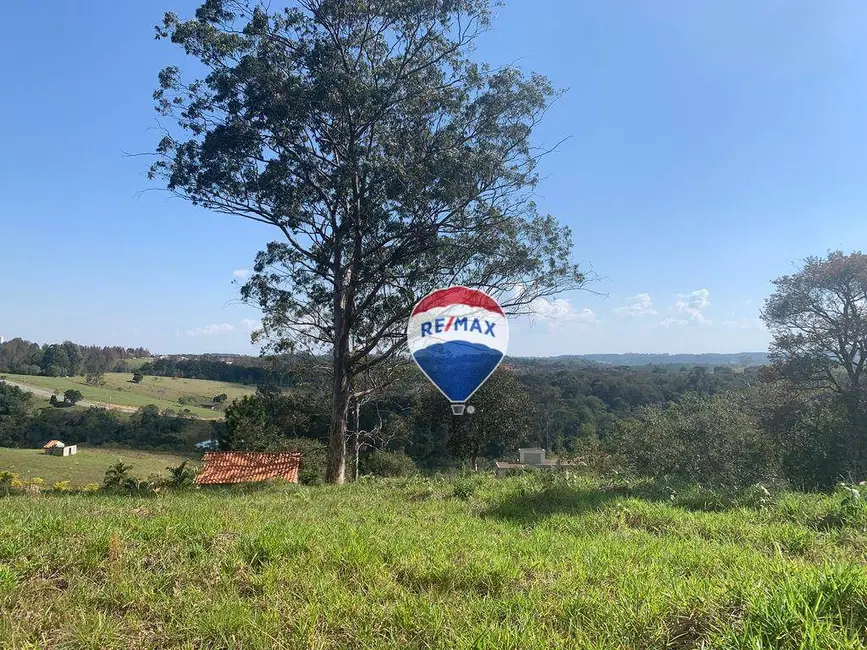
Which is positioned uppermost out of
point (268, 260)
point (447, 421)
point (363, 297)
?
point (268, 260)

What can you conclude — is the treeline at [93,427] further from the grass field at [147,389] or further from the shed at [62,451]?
the shed at [62,451]

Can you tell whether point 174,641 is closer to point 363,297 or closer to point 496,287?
point 496,287

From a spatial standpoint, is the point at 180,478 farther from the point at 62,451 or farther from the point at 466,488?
the point at 62,451

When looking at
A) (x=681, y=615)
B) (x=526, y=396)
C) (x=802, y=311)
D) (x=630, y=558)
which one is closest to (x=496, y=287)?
(x=630, y=558)

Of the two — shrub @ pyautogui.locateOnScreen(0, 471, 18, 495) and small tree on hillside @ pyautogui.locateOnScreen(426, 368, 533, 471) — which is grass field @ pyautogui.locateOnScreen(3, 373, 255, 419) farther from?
shrub @ pyautogui.locateOnScreen(0, 471, 18, 495)

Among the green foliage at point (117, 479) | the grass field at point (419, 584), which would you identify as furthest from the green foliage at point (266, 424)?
the grass field at point (419, 584)
